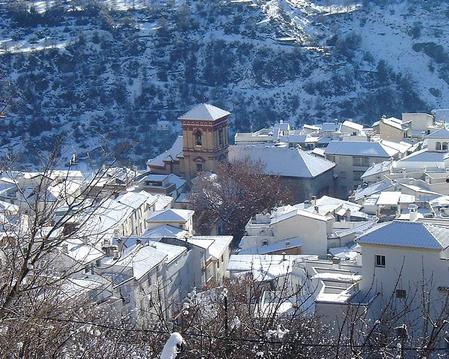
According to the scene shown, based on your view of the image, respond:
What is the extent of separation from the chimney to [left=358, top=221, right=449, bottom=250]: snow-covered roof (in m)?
2.60

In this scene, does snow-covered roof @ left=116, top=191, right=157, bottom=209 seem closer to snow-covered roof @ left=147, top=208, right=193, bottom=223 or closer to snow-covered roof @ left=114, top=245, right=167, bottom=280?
snow-covered roof @ left=147, top=208, right=193, bottom=223

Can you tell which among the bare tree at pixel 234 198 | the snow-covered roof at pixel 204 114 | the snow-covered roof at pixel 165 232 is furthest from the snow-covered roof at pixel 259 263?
the snow-covered roof at pixel 204 114

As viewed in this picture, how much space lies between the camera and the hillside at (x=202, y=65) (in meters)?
50.9

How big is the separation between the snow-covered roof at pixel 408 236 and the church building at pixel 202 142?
54.2 ft

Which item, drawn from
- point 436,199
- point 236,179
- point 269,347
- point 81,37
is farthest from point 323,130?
point 269,347

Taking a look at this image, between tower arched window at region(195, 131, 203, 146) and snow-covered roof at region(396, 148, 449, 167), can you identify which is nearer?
snow-covered roof at region(396, 148, 449, 167)

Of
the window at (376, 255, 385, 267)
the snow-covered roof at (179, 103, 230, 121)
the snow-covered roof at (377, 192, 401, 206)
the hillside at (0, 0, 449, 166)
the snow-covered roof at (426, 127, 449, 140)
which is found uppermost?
the window at (376, 255, 385, 267)

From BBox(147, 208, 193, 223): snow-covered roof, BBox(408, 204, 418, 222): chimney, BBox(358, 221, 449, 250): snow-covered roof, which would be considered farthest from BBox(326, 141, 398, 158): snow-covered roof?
BBox(358, 221, 449, 250): snow-covered roof

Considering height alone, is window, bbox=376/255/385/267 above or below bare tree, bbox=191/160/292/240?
above

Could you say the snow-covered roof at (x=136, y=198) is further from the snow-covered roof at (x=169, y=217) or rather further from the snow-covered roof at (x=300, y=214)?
the snow-covered roof at (x=300, y=214)

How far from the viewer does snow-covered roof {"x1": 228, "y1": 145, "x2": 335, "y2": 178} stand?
2986 centimetres

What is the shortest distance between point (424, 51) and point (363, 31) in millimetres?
5698

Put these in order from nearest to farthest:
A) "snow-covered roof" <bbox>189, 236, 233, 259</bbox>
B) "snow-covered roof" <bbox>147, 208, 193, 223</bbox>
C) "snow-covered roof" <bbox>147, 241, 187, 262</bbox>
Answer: "snow-covered roof" <bbox>147, 241, 187, 262</bbox> → "snow-covered roof" <bbox>189, 236, 233, 259</bbox> → "snow-covered roof" <bbox>147, 208, 193, 223</bbox>

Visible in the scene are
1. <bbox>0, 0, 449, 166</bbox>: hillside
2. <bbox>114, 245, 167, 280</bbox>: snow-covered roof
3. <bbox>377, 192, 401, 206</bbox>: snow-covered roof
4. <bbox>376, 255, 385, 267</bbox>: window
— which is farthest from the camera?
<bbox>0, 0, 449, 166</bbox>: hillside
